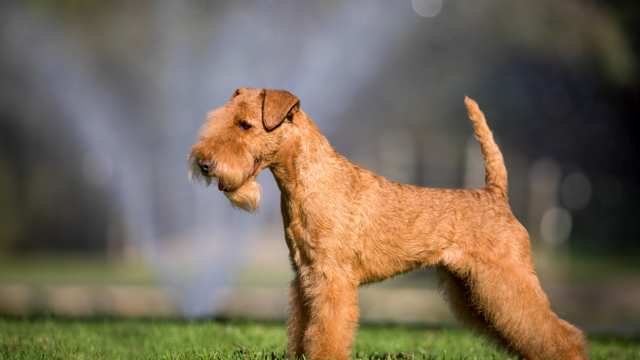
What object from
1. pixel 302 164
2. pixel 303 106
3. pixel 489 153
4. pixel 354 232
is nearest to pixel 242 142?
pixel 302 164

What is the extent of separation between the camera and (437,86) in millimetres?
22344

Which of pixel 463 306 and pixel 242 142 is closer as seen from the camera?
pixel 242 142

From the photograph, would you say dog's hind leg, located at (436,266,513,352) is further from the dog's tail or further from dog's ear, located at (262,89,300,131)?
dog's ear, located at (262,89,300,131)

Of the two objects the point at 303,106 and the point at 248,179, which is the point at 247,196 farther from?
the point at 303,106

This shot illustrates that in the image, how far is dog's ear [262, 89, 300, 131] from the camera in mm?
4234

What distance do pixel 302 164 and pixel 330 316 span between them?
0.83 metres

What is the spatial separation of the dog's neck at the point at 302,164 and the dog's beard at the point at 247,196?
15 cm

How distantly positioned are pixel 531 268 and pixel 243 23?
1270cm

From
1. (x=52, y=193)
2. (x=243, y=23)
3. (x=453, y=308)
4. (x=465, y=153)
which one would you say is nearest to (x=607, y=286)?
(x=465, y=153)

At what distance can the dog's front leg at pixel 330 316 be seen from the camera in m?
4.10

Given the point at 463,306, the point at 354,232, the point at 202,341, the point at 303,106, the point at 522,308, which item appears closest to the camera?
the point at 354,232

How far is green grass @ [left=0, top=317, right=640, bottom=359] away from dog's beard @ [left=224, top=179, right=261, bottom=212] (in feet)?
2.95

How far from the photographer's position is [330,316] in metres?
4.12

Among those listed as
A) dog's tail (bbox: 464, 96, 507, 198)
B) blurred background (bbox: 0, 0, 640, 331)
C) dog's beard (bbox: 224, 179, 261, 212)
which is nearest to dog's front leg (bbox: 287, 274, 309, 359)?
dog's beard (bbox: 224, 179, 261, 212)
